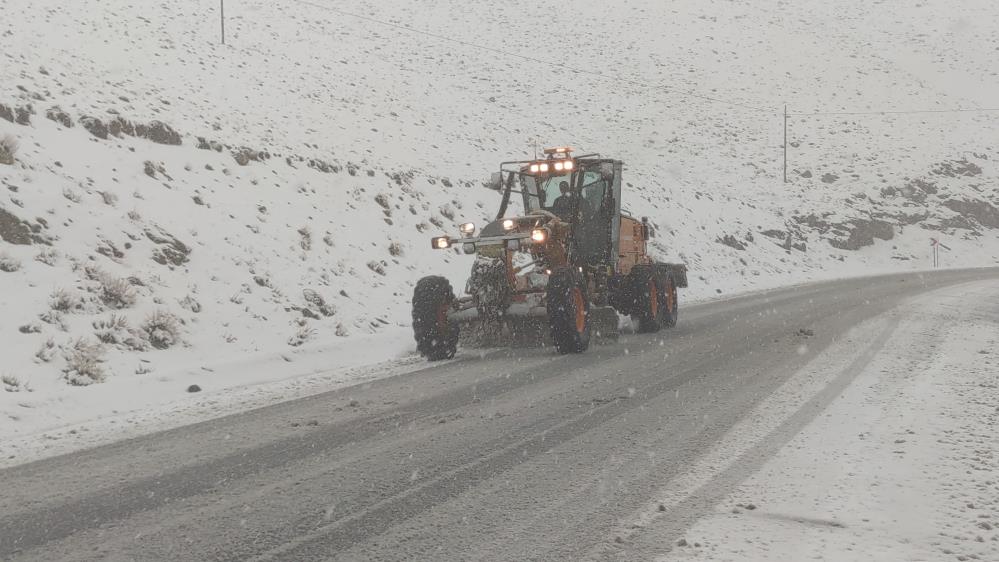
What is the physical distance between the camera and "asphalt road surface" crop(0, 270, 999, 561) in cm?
361

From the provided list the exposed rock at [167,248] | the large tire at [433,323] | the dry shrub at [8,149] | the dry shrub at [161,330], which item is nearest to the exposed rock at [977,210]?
the large tire at [433,323]

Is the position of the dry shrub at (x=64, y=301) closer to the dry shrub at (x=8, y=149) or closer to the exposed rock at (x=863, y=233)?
the dry shrub at (x=8, y=149)

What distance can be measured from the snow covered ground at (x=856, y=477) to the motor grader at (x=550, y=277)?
2.96 meters

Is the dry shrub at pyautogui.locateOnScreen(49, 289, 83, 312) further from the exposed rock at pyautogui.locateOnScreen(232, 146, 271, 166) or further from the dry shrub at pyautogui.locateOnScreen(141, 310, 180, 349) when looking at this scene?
the exposed rock at pyautogui.locateOnScreen(232, 146, 271, 166)

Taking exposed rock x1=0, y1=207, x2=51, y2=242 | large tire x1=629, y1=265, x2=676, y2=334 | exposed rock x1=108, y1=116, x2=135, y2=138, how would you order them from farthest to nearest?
exposed rock x1=108, y1=116, x2=135, y2=138 < large tire x1=629, y1=265, x2=676, y2=334 < exposed rock x1=0, y1=207, x2=51, y2=242

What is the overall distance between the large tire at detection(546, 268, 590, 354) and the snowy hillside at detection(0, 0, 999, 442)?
2455mm

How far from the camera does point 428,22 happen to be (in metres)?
48.4

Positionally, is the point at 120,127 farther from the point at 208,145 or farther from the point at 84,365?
the point at 84,365

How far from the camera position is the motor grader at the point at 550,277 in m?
9.41

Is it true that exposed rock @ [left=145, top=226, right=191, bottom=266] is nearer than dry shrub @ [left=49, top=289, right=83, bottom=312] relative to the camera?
No

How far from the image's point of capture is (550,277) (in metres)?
9.23

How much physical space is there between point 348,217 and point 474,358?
293 inches

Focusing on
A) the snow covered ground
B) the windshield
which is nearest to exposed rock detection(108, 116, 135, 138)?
the windshield

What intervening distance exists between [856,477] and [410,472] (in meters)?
2.68
